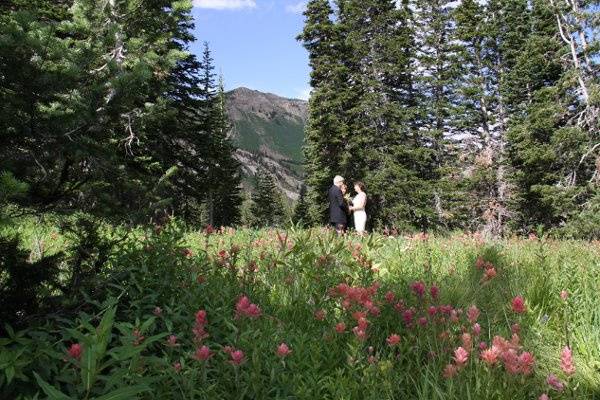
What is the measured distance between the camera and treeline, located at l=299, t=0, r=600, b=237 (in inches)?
1075

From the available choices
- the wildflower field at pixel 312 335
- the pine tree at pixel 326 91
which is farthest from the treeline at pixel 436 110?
the wildflower field at pixel 312 335

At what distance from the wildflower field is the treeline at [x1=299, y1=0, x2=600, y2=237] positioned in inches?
893

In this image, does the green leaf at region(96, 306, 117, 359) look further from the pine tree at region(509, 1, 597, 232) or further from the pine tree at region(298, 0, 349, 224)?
the pine tree at region(298, 0, 349, 224)

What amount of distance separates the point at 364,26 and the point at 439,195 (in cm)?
1251

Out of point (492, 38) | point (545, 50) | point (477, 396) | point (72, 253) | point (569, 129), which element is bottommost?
point (477, 396)

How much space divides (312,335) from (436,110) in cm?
3033

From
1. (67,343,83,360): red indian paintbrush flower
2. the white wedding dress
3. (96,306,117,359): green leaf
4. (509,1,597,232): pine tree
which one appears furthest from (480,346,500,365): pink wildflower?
(509,1,597,232): pine tree

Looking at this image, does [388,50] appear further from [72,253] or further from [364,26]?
[72,253]

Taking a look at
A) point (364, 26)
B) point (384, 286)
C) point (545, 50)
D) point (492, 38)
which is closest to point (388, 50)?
point (364, 26)

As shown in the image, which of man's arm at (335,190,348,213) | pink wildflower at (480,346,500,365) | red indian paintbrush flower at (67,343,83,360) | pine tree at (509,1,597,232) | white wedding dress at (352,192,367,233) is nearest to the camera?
red indian paintbrush flower at (67,343,83,360)

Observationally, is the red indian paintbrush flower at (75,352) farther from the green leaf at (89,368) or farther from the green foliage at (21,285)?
the green foliage at (21,285)

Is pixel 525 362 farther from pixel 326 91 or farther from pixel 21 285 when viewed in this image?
pixel 326 91

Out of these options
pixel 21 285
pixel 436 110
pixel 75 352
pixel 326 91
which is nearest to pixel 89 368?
pixel 75 352

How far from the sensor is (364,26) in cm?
3067
